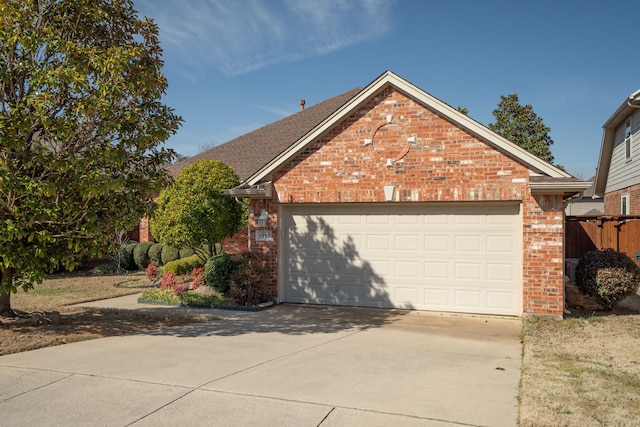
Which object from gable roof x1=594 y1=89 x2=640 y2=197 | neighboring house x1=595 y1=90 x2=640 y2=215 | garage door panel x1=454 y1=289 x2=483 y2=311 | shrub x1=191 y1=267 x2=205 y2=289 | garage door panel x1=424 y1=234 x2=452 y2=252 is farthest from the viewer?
neighboring house x1=595 y1=90 x2=640 y2=215

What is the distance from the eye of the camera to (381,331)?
9.41 metres

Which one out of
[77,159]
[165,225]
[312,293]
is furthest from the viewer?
[165,225]

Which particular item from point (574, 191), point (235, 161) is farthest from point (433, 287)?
point (235, 161)

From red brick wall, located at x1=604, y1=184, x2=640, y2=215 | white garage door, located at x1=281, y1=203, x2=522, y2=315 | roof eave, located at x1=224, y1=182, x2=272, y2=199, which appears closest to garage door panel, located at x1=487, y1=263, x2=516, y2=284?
white garage door, located at x1=281, y1=203, x2=522, y2=315

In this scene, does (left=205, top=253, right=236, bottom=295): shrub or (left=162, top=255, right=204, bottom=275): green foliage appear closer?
(left=205, top=253, right=236, bottom=295): shrub

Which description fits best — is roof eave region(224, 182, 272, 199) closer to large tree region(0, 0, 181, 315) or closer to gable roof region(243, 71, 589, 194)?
gable roof region(243, 71, 589, 194)

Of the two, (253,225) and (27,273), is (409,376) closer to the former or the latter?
(27,273)

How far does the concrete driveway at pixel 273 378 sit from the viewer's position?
5.06 m

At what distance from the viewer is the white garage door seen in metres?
10.9

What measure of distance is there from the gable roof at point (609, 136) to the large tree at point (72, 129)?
15715mm

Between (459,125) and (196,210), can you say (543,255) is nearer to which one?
(459,125)

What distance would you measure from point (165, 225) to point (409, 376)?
893 cm

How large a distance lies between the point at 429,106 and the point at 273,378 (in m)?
7.08

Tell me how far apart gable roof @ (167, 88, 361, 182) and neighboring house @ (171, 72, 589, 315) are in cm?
687
